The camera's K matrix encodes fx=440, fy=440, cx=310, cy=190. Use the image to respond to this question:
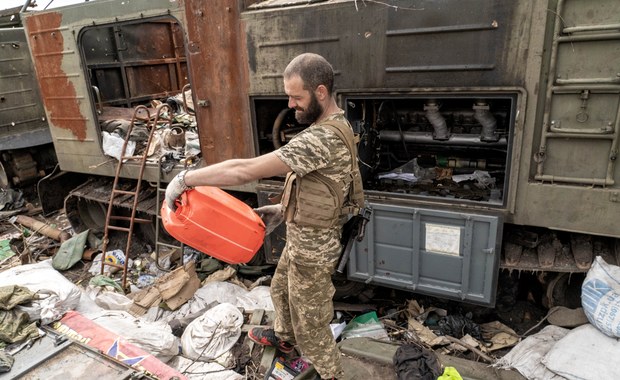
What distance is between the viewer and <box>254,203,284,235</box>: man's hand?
10.2 ft

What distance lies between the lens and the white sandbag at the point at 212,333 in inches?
148

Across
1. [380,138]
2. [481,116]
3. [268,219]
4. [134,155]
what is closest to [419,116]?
[380,138]

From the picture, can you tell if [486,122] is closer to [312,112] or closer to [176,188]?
[312,112]

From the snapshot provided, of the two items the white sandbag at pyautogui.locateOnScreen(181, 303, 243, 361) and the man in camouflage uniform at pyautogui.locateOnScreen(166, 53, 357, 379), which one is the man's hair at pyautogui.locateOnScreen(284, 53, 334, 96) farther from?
the white sandbag at pyautogui.locateOnScreen(181, 303, 243, 361)

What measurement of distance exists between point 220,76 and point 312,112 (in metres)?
2.07

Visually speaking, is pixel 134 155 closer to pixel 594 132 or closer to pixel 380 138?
pixel 380 138

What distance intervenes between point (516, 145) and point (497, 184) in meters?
1.15

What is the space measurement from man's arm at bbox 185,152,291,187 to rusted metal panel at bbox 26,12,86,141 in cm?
397

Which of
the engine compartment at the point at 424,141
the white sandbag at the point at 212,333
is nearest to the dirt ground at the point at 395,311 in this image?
the white sandbag at the point at 212,333

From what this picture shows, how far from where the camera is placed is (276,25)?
383cm

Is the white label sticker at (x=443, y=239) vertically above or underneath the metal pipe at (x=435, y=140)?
underneath

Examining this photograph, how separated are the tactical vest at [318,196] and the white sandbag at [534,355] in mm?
1889

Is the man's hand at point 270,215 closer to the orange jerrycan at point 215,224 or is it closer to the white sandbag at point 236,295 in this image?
the orange jerrycan at point 215,224

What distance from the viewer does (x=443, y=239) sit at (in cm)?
360
